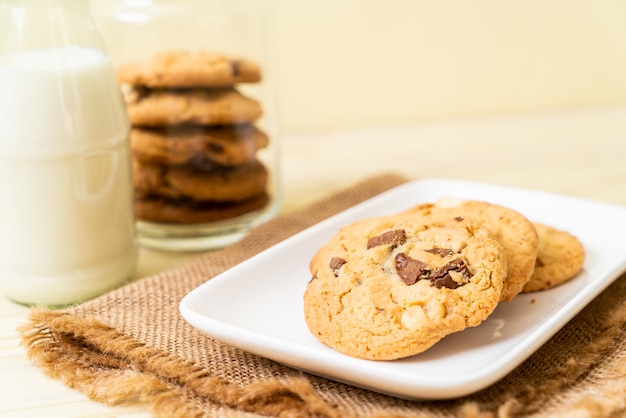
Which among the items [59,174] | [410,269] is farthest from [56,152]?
[410,269]

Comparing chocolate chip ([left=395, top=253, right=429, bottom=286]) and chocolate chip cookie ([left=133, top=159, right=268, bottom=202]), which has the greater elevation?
chocolate chip ([left=395, top=253, right=429, bottom=286])

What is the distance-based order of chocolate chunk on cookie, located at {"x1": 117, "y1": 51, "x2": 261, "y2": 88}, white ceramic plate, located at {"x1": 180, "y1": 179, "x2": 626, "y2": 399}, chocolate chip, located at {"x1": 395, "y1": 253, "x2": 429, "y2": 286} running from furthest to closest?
chocolate chunk on cookie, located at {"x1": 117, "y1": 51, "x2": 261, "y2": 88} < chocolate chip, located at {"x1": 395, "y1": 253, "x2": 429, "y2": 286} < white ceramic plate, located at {"x1": 180, "y1": 179, "x2": 626, "y2": 399}

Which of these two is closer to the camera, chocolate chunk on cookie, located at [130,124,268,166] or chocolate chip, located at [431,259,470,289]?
chocolate chip, located at [431,259,470,289]

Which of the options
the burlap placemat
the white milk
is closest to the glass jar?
the white milk

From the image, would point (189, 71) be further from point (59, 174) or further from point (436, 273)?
point (436, 273)

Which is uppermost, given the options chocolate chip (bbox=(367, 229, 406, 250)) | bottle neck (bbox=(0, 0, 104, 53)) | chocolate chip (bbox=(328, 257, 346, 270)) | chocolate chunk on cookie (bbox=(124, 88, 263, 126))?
bottle neck (bbox=(0, 0, 104, 53))

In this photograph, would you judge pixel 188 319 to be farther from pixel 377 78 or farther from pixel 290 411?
pixel 377 78

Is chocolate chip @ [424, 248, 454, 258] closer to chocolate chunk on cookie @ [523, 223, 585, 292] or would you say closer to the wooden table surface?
chocolate chunk on cookie @ [523, 223, 585, 292]

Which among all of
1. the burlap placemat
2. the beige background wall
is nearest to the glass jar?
the burlap placemat

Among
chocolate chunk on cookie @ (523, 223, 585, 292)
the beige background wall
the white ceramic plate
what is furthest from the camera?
the beige background wall

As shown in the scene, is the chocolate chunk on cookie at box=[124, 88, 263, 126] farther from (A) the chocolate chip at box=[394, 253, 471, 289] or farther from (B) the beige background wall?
(B) the beige background wall
